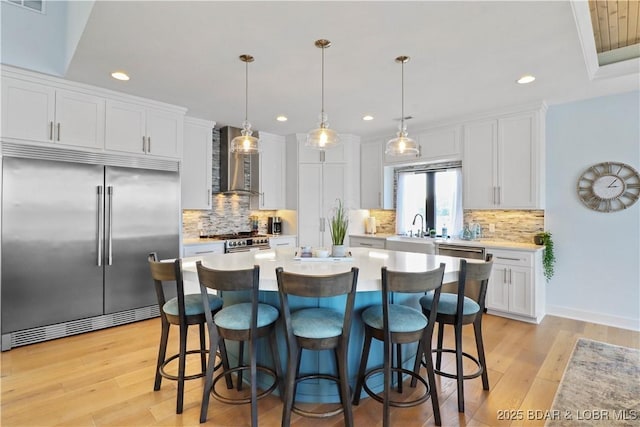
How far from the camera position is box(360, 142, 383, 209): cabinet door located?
18.1ft

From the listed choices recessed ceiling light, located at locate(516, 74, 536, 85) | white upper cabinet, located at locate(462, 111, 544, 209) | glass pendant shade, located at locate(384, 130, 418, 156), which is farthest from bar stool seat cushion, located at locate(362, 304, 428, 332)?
white upper cabinet, located at locate(462, 111, 544, 209)

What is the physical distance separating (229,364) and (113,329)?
182cm

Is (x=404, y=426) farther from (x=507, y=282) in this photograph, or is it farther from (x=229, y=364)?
(x=507, y=282)

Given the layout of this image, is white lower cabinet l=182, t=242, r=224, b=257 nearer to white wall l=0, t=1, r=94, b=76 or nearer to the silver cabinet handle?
the silver cabinet handle

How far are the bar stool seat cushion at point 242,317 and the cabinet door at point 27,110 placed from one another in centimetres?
273

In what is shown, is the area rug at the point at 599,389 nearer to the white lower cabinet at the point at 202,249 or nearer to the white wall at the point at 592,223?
the white wall at the point at 592,223

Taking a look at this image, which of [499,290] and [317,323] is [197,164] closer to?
[317,323]

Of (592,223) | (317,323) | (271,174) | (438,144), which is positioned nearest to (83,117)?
(271,174)

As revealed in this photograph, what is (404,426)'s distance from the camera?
1.97 meters

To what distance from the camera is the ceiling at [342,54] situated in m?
2.15

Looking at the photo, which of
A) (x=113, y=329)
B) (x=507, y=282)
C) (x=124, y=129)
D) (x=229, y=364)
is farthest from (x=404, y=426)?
(x=124, y=129)

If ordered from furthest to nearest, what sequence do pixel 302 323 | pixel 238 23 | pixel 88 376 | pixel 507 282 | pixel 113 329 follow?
1. pixel 507 282
2. pixel 113 329
3. pixel 88 376
4. pixel 238 23
5. pixel 302 323

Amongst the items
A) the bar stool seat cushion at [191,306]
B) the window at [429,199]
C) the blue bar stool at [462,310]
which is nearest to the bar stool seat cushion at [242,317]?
the bar stool seat cushion at [191,306]

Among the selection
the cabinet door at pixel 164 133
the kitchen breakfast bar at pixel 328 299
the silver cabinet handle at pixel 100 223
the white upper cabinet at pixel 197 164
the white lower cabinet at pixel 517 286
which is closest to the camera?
the kitchen breakfast bar at pixel 328 299
